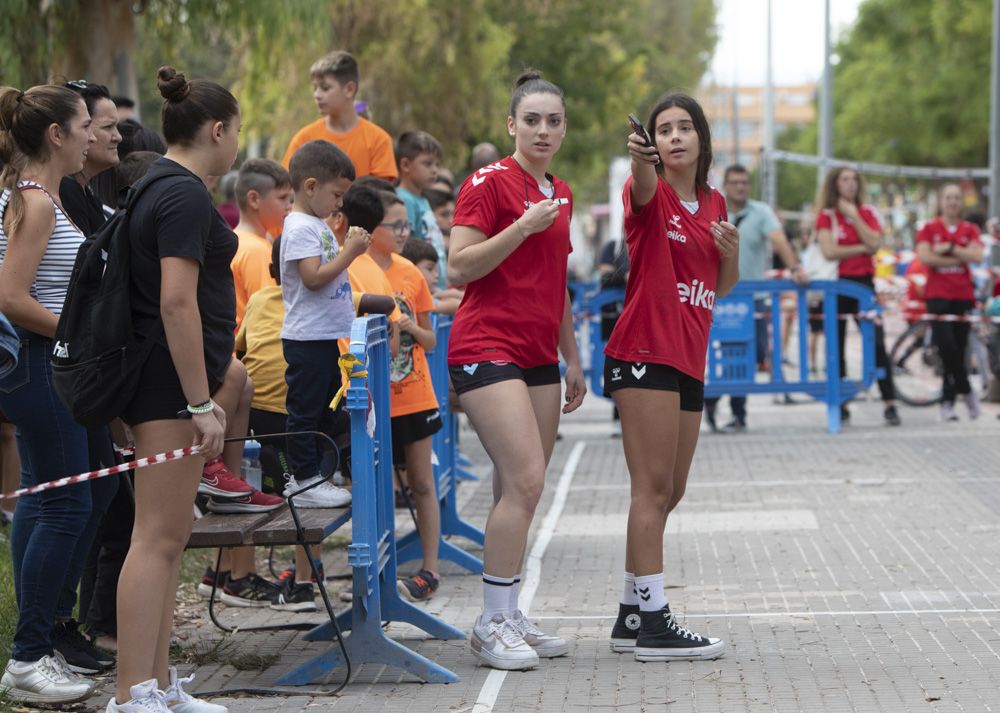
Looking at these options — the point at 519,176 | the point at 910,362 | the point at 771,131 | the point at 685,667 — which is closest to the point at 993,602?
the point at 685,667

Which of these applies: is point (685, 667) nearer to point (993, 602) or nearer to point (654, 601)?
point (654, 601)

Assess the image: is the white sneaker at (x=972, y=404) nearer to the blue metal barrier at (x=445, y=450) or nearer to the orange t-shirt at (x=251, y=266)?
→ the blue metal barrier at (x=445, y=450)

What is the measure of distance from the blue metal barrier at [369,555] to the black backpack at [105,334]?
3.10 ft

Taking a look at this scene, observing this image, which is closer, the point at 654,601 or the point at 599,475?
the point at 654,601

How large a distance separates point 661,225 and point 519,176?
22.0 inches

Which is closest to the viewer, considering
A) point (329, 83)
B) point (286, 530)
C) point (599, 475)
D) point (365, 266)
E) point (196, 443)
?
point (196, 443)

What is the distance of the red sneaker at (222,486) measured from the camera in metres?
5.85

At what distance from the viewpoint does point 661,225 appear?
19.0 feet

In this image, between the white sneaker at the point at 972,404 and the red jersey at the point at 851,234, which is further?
the white sneaker at the point at 972,404

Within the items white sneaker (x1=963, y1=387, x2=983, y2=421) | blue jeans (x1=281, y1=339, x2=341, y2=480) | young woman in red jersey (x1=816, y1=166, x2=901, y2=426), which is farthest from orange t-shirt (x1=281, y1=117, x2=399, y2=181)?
white sneaker (x1=963, y1=387, x2=983, y2=421)

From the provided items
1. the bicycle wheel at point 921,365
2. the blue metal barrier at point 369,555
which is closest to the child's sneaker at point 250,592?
the blue metal barrier at point 369,555

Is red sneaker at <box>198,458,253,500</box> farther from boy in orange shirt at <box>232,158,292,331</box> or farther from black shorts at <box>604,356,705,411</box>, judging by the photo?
boy in orange shirt at <box>232,158,292,331</box>

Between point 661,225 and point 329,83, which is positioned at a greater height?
point 329,83

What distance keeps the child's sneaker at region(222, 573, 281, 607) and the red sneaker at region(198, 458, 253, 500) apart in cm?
137
